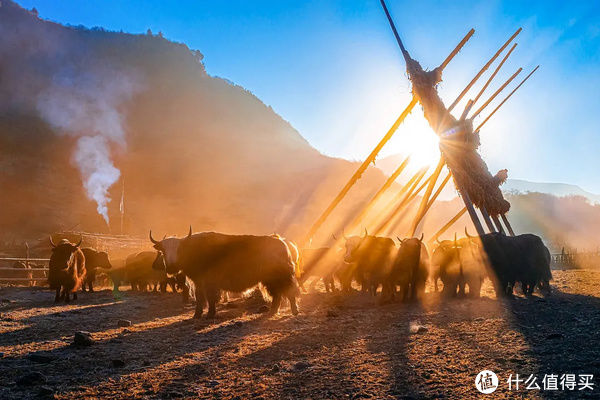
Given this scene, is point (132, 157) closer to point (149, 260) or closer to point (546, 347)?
point (149, 260)

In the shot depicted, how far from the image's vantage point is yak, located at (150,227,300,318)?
27.5 feet

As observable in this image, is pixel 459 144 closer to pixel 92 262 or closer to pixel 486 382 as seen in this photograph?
pixel 486 382

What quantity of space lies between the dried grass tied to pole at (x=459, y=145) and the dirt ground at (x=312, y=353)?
406 centimetres

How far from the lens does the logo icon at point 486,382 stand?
319cm

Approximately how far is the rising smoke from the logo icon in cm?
5210

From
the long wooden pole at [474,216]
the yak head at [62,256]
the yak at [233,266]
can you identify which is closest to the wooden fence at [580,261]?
the long wooden pole at [474,216]

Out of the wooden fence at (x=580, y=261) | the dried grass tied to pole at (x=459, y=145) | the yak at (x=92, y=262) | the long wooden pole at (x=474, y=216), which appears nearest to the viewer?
the long wooden pole at (x=474, y=216)

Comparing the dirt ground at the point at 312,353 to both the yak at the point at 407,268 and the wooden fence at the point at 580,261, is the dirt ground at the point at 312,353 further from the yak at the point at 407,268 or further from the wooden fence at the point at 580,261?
the wooden fence at the point at 580,261

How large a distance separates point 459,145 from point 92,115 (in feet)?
273

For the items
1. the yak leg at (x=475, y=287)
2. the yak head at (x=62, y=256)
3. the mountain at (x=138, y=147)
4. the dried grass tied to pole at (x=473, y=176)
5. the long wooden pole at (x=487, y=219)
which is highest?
the mountain at (x=138, y=147)

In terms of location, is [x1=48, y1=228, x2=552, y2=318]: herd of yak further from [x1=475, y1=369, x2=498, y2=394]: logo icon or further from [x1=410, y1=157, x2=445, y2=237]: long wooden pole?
[x1=475, y1=369, x2=498, y2=394]: logo icon

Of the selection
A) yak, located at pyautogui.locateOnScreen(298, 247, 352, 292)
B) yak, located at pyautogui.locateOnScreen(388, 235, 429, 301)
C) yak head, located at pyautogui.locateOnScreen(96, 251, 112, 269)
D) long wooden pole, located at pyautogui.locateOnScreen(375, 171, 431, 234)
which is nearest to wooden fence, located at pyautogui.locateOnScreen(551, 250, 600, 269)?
long wooden pole, located at pyautogui.locateOnScreen(375, 171, 431, 234)

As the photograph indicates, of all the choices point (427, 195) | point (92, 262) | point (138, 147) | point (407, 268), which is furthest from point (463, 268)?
point (138, 147)

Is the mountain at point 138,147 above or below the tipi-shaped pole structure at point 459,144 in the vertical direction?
above
